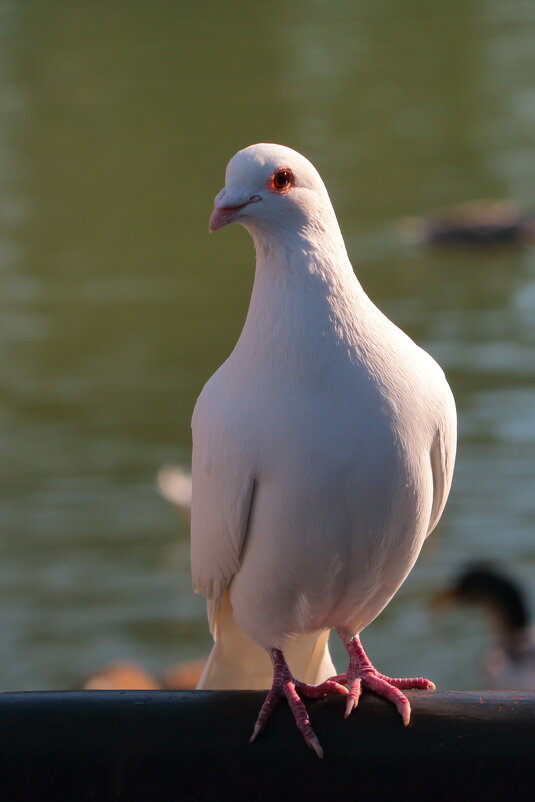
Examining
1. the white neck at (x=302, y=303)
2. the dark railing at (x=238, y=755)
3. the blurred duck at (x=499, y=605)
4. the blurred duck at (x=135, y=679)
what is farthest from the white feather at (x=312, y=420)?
the blurred duck at (x=499, y=605)

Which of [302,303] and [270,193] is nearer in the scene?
[270,193]

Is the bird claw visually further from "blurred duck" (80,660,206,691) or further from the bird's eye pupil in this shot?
"blurred duck" (80,660,206,691)

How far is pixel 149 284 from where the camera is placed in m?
19.0

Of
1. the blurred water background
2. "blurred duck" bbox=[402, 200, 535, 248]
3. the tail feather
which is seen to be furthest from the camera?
"blurred duck" bbox=[402, 200, 535, 248]

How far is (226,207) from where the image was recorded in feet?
10.5

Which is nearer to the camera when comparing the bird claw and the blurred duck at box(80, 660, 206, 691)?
A: the bird claw

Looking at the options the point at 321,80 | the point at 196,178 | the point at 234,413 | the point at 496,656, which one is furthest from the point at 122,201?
the point at 234,413

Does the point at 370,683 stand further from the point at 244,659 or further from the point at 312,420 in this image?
the point at 312,420

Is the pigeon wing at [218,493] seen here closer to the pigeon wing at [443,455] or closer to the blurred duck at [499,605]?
the pigeon wing at [443,455]

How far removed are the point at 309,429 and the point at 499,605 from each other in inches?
351

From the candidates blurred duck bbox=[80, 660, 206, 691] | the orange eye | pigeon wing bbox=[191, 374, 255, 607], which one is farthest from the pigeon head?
blurred duck bbox=[80, 660, 206, 691]

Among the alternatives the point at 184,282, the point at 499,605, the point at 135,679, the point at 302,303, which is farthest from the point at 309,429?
the point at 184,282

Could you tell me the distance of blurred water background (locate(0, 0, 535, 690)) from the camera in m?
12.5

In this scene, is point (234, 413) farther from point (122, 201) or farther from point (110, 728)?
point (122, 201)
